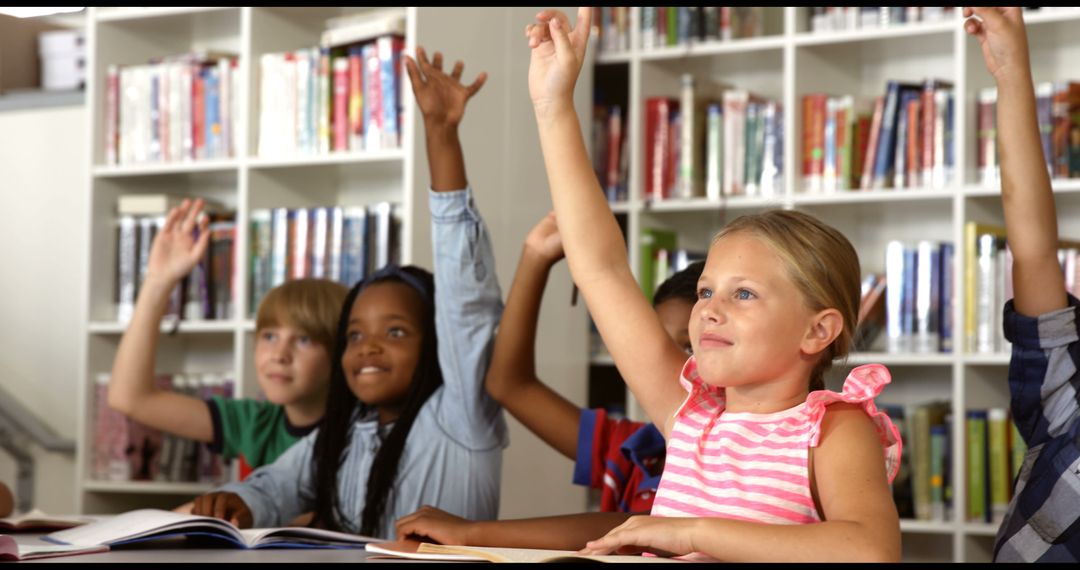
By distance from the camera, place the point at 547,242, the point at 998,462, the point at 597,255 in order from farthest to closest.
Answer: the point at 998,462 → the point at 547,242 → the point at 597,255

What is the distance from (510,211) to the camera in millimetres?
2832

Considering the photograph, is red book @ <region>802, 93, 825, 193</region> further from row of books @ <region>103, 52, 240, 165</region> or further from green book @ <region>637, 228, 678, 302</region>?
row of books @ <region>103, 52, 240, 165</region>

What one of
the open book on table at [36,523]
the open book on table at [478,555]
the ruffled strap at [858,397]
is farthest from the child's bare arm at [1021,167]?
the open book on table at [36,523]

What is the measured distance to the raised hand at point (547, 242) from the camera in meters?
1.68

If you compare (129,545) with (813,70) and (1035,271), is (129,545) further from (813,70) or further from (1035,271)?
(813,70)

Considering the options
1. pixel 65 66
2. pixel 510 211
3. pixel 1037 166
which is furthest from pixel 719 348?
pixel 65 66

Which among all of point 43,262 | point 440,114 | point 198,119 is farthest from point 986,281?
point 43,262

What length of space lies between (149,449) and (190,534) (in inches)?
74.5

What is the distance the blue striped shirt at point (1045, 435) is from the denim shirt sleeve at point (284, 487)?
1064mm

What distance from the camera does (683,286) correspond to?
5.76 feet

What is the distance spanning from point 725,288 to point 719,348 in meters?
0.06

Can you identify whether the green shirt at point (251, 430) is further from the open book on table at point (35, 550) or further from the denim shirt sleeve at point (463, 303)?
the open book on table at point (35, 550)

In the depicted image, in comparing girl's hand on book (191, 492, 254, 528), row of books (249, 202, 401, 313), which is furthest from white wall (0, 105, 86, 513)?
girl's hand on book (191, 492, 254, 528)

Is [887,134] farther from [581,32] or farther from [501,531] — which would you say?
[501,531]
